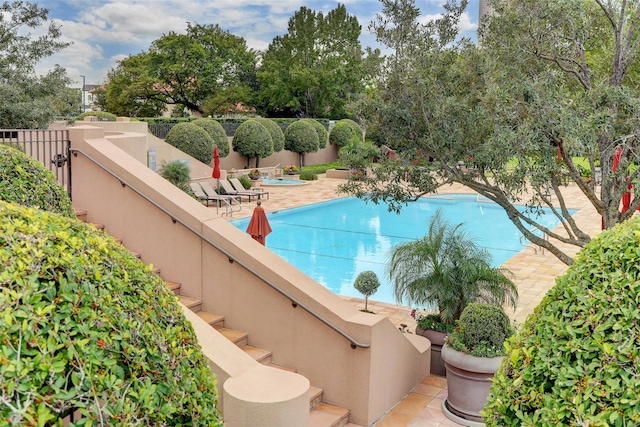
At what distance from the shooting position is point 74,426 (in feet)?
7.68

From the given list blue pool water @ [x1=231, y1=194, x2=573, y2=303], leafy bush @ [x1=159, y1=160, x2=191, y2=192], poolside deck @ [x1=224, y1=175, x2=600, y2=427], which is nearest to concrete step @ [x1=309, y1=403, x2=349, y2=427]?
poolside deck @ [x1=224, y1=175, x2=600, y2=427]

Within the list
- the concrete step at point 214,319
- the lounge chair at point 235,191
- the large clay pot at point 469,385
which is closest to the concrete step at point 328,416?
the large clay pot at point 469,385

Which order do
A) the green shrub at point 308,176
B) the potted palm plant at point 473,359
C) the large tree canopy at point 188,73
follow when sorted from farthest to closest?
the large tree canopy at point 188,73
the green shrub at point 308,176
the potted palm plant at point 473,359

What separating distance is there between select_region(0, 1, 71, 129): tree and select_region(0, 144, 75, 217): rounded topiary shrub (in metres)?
9.15

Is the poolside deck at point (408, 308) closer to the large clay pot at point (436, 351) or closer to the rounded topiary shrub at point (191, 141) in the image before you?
the large clay pot at point (436, 351)

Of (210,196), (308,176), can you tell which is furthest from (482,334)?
(308,176)

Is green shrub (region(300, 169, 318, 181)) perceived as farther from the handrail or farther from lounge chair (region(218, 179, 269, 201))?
the handrail

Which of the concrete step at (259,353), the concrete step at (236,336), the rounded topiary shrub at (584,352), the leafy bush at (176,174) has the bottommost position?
the concrete step at (259,353)

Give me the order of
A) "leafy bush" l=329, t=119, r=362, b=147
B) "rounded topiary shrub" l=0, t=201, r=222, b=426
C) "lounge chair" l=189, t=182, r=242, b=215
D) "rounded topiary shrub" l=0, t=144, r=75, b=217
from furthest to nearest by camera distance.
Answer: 1. "leafy bush" l=329, t=119, r=362, b=147
2. "lounge chair" l=189, t=182, r=242, b=215
3. "rounded topiary shrub" l=0, t=144, r=75, b=217
4. "rounded topiary shrub" l=0, t=201, r=222, b=426

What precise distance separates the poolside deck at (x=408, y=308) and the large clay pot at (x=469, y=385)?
0.71 ft

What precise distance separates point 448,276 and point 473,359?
1889 millimetres

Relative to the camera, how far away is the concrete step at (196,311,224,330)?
8023 mm

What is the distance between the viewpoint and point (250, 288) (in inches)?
314

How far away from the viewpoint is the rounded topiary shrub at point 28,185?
513 cm
